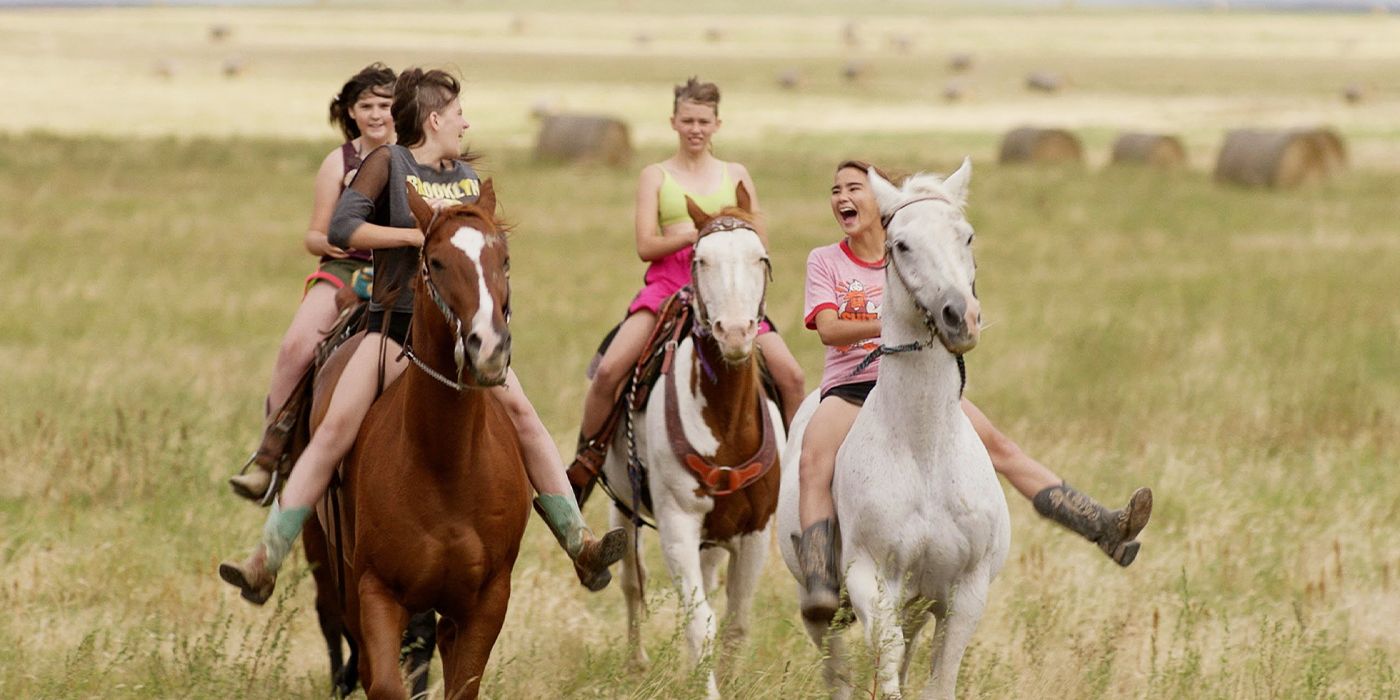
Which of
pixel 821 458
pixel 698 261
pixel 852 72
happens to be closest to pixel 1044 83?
pixel 852 72

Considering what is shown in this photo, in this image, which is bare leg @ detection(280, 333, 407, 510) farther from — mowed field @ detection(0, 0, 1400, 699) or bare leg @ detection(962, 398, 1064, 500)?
bare leg @ detection(962, 398, 1064, 500)

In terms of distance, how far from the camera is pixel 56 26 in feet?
424

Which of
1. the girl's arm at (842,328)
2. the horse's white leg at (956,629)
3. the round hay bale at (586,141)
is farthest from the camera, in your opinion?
the round hay bale at (586,141)

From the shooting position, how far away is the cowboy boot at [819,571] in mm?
5914

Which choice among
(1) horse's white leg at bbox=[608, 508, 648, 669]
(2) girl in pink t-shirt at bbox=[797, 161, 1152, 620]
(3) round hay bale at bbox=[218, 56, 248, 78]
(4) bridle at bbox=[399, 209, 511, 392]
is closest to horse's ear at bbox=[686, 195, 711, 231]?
(2) girl in pink t-shirt at bbox=[797, 161, 1152, 620]

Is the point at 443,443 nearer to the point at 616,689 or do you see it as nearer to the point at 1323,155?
the point at 616,689

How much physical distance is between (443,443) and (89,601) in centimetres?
337

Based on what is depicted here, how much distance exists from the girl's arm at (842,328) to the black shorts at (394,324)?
60.8 inches

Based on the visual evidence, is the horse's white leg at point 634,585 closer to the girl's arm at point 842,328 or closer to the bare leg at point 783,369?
the bare leg at point 783,369

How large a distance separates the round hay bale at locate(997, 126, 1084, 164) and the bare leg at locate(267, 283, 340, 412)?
3313cm

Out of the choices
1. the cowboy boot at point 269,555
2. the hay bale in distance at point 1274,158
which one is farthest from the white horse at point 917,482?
the hay bale in distance at point 1274,158

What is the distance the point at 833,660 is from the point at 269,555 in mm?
2093

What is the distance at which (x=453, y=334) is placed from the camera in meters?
5.40

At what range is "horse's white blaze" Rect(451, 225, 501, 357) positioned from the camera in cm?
495
